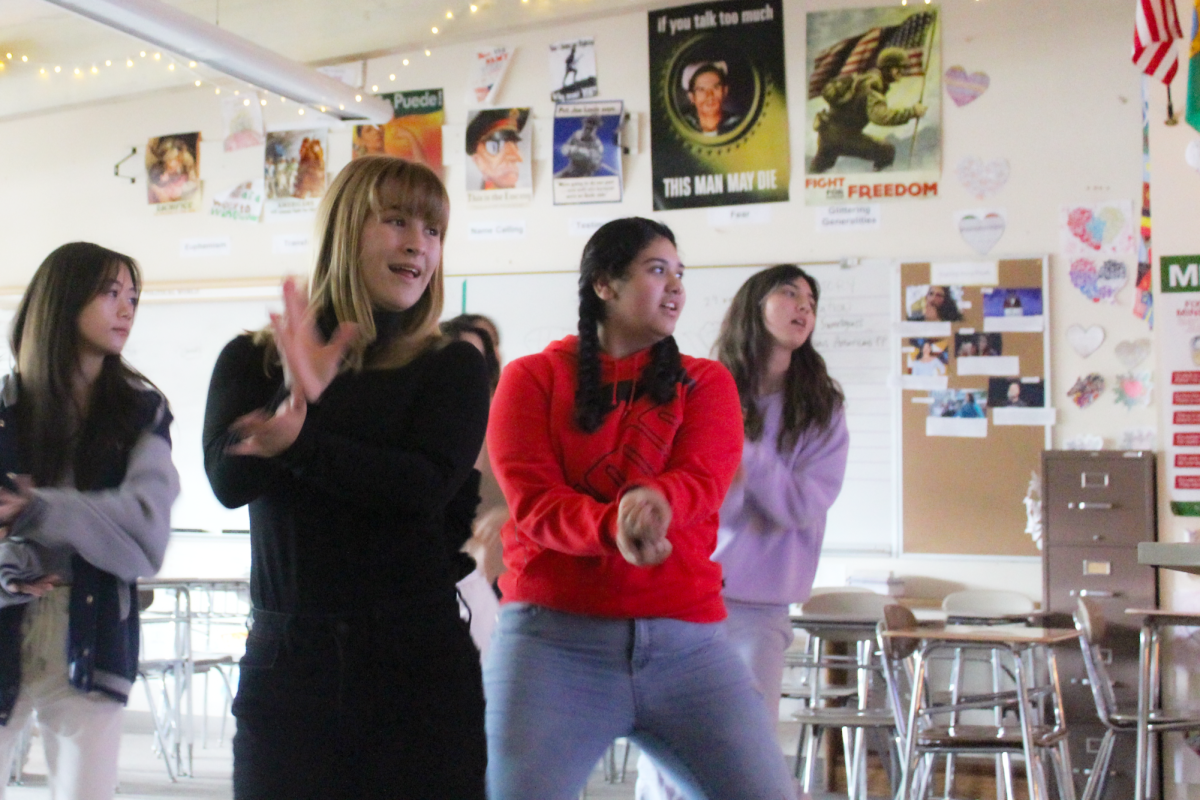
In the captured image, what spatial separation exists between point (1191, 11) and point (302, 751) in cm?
456

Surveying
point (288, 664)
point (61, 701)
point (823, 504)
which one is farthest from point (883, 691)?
point (288, 664)

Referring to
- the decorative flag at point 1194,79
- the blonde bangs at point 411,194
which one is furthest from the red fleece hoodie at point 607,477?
the decorative flag at point 1194,79

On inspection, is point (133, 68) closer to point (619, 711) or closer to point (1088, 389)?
point (1088, 389)

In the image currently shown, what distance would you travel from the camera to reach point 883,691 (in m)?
5.35

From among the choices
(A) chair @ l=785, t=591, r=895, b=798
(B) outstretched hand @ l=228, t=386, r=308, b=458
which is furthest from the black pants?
(A) chair @ l=785, t=591, r=895, b=798

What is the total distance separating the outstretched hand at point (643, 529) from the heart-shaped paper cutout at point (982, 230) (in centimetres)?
438

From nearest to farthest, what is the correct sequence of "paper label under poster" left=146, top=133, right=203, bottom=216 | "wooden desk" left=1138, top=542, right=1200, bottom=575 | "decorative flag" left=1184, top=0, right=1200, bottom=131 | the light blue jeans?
the light blue jeans < "wooden desk" left=1138, top=542, right=1200, bottom=575 < "decorative flag" left=1184, top=0, right=1200, bottom=131 < "paper label under poster" left=146, top=133, right=203, bottom=216

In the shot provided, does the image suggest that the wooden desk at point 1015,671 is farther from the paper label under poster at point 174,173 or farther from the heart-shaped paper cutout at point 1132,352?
the paper label under poster at point 174,173

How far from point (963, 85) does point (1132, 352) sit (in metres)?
1.45

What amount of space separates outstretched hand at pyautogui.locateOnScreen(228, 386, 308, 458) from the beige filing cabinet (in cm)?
429

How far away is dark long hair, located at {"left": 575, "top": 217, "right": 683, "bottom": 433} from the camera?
186cm

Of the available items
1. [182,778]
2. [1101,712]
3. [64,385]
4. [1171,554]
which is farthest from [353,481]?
[182,778]

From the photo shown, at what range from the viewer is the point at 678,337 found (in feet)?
19.6

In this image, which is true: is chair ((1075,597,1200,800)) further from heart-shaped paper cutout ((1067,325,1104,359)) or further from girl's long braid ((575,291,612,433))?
girl's long braid ((575,291,612,433))
